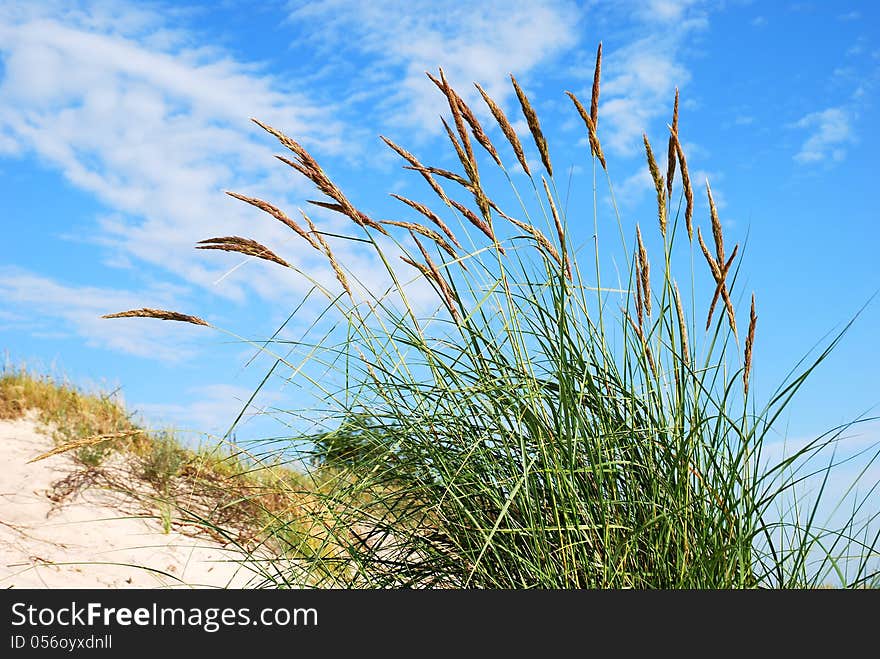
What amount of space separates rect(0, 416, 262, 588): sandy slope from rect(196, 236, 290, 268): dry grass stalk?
2.93 metres

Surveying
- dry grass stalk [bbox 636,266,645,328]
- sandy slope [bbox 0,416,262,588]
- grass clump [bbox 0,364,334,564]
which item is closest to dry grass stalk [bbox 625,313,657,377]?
dry grass stalk [bbox 636,266,645,328]

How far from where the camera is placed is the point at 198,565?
17.4ft

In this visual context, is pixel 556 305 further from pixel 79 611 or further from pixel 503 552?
pixel 79 611

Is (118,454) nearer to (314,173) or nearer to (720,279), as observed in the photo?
(314,173)

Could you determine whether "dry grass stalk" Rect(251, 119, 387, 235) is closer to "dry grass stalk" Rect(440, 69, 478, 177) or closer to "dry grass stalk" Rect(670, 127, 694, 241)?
"dry grass stalk" Rect(440, 69, 478, 177)

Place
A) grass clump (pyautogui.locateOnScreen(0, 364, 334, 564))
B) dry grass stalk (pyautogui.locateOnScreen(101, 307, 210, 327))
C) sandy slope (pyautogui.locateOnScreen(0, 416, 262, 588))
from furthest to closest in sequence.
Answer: grass clump (pyautogui.locateOnScreen(0, 364, 334, 564)) → sandy slope (pyautogui.locateOnScreen(0, 416, 262, 588)) → dry grass stalk (pyautogui.locateOnScreen(101, 307, 210, 327))

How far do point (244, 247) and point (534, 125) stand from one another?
821mm

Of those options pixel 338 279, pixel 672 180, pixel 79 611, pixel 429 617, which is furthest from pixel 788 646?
pixel 79 611

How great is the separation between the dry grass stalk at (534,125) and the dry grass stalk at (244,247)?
738 millimetres

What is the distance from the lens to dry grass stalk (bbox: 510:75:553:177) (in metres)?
1.96

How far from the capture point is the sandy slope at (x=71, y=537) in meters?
4.59

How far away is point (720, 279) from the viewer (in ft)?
6.31

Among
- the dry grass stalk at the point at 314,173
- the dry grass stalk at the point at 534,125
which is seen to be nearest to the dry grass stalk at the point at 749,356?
the dry grass stalk at the point at 534,125

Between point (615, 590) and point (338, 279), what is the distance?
1046mm
